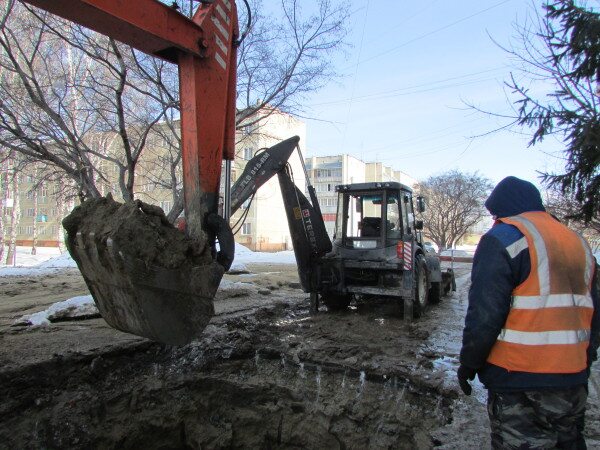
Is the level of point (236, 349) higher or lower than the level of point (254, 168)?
lower

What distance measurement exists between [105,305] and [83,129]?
37.9 ft

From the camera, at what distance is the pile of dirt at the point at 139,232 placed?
3457 millimetres

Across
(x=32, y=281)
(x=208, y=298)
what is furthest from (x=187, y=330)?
(x=32, y=281)

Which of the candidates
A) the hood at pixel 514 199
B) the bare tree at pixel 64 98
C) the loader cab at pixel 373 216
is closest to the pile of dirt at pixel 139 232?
the hood at pixel 514 199

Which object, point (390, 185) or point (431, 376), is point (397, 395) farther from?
point (390, 185)

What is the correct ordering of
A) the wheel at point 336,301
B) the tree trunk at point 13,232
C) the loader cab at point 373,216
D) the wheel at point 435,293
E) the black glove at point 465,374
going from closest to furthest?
the black glove at point 465,374 < the loader cab at point 373,216 < the wheel at point 336,301 < the wheel at point 435,293 < the tree trunk at point 13,232

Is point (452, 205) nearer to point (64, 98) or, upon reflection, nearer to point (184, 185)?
point (64, 98)

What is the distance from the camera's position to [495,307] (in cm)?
224

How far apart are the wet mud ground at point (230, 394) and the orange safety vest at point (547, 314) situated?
163 centimetres

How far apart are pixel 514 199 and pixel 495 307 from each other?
1.98 ft

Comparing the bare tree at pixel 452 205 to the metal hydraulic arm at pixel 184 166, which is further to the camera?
→ the bare tree at pixel 452 205

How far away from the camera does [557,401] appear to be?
222 cm

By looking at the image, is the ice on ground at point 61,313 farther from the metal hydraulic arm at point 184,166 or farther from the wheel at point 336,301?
the wheel at point 336,301

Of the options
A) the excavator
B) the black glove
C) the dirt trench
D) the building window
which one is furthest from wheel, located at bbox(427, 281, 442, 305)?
the building window
